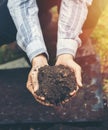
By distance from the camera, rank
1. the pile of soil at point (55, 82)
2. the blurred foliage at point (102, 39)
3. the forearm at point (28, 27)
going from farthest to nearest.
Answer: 1. the blurred foliage at point (102, 39)
2. the forearm at point (28, 27)
3. the pile of soil at point (55, 82)

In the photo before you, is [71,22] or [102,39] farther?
[102,39]

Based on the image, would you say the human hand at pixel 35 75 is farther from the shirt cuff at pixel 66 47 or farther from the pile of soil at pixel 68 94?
the shirt cuff at pixel 66 47

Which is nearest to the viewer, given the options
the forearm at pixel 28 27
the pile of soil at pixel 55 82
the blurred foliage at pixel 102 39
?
the pile of soil at pixel 55 82

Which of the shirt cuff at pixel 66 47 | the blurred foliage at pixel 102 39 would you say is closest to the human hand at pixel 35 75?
the shirt cuff at pixel 66 47

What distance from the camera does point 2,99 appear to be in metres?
3.02

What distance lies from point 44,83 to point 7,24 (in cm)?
114

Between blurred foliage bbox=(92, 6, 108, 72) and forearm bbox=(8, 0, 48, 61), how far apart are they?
3.13 ft

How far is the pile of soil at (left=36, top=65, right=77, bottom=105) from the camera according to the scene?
8.24 feet

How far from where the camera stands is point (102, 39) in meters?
3.76

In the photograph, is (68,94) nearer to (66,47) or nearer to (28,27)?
(66,47)

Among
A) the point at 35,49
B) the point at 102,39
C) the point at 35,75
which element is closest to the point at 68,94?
the point at 35,75

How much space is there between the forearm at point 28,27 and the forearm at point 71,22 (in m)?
0.16

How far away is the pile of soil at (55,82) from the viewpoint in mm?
2512

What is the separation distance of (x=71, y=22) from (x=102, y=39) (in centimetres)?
105
